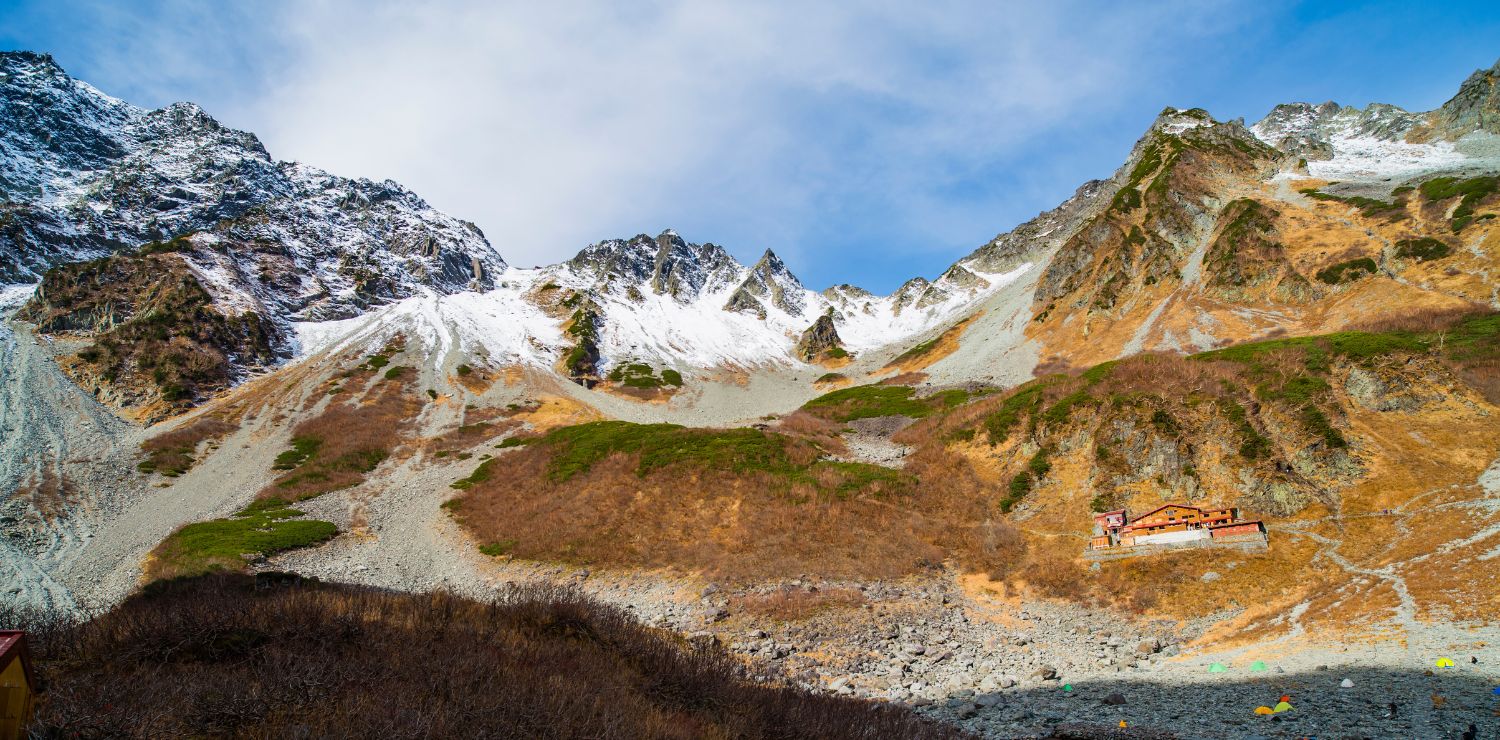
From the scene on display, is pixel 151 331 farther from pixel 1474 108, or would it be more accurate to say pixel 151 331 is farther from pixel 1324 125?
pixel 1324 125

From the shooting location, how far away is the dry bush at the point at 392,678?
6195 mm

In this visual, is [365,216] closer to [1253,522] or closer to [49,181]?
[49,181]

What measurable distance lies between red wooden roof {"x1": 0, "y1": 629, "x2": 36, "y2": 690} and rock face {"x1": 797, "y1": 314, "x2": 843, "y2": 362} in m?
161

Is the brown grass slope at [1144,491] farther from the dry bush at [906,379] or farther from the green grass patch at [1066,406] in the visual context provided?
the dry bush at [906,379]

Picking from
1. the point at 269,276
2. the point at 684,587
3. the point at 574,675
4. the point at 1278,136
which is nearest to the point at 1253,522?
the point at 684,587

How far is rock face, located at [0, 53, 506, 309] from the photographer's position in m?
125

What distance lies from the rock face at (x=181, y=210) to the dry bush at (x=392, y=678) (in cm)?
13901

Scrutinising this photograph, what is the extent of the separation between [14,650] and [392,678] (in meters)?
3.60

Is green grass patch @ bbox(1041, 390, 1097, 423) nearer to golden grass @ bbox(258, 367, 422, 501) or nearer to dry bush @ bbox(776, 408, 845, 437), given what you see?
dry bush @ bbox(776, 408, 845, 437)

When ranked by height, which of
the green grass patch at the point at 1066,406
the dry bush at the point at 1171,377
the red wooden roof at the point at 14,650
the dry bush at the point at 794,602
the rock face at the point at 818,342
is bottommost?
the dry bush at the point at 794,602

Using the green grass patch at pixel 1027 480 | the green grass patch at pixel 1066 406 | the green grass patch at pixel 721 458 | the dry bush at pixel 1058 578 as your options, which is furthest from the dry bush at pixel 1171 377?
the green grass patch at pixel 721 458

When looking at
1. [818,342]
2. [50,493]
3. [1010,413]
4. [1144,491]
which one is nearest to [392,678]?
[1144,491]

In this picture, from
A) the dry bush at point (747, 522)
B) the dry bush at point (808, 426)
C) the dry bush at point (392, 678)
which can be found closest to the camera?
the dry bush at point (392, 678)

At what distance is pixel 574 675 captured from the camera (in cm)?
948
